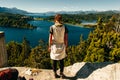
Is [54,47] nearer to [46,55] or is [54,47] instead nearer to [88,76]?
[88,76]

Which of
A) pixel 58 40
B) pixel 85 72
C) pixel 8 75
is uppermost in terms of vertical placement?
pixel 58 40

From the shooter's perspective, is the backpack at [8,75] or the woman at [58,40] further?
the woman at [58,40]

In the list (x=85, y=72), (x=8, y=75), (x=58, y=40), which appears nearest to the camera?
(x=8, y=75)

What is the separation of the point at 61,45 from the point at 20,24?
18969 centimetres

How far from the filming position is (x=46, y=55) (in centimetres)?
5994

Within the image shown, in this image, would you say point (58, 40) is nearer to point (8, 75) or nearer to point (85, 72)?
point (85, 72)

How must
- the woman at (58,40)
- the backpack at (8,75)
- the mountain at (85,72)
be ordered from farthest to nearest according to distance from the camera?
the mountain at (85,72), the woman at (58,40), the backpack at (8,75)

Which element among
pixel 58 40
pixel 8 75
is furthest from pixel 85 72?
pixel 8 75

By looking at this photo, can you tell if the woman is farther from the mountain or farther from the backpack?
the backpack

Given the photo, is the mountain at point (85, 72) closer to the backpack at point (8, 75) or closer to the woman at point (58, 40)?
the woman at point (58, 40)

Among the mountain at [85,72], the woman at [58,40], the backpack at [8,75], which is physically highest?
the woman at [58,40]

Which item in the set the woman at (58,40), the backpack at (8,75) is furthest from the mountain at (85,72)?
the backpack at (8,75)

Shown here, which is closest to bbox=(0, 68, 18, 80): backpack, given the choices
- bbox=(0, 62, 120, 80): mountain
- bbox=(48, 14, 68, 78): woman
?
bbox=(0, 62, 120, 80): mountain

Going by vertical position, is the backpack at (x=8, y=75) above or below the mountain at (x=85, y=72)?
above
